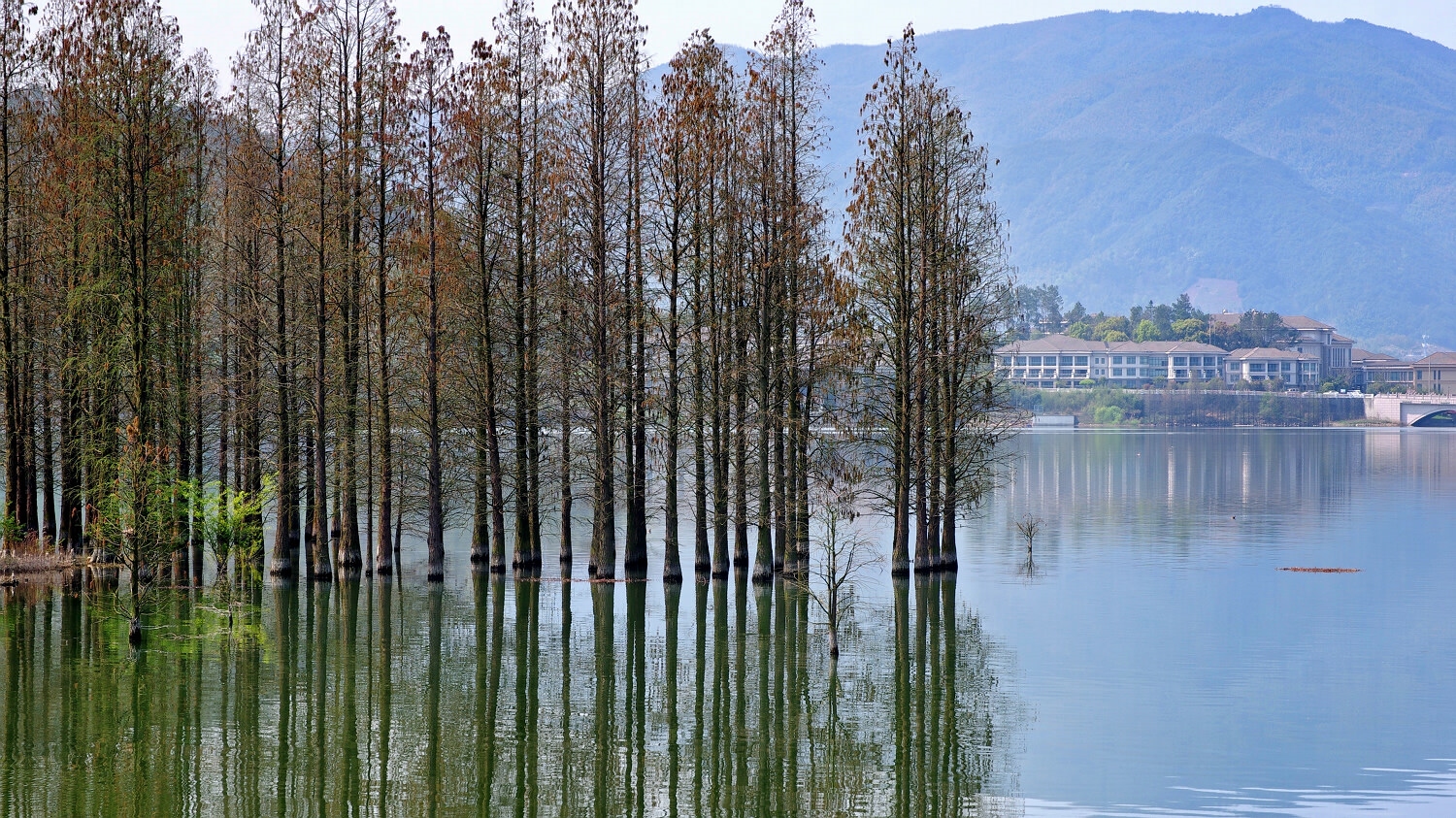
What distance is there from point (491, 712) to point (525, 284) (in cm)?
1967

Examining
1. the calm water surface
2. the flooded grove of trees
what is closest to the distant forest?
the flooded grove of trees

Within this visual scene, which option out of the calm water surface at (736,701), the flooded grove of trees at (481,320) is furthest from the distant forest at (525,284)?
the calm water surface at (736,701)

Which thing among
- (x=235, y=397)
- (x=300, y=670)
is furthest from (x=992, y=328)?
(x=300, y=670)

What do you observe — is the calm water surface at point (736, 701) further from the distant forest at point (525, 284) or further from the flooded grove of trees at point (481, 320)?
the distant forest at point (525, 284)

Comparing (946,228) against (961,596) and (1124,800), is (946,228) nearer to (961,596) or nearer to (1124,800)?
(961,596)

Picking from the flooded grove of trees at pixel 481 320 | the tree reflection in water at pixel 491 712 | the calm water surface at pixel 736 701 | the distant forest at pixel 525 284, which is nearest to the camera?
the tree reflection in water at pixel 491 712

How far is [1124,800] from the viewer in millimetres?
20203

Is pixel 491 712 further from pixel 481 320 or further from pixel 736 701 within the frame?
pixel 481 320

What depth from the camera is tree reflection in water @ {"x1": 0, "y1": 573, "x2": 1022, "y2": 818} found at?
18.9 meters

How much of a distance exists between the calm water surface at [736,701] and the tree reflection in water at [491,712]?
0.08 meters

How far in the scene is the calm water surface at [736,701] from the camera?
1945cm

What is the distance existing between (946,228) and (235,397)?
20.5 meters

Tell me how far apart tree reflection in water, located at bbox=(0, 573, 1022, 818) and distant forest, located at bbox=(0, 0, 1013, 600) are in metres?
4.95

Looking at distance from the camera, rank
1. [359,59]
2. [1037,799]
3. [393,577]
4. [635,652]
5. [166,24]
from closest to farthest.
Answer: [1037,799], [635,652], [166,24], [359,59], [393,577]
